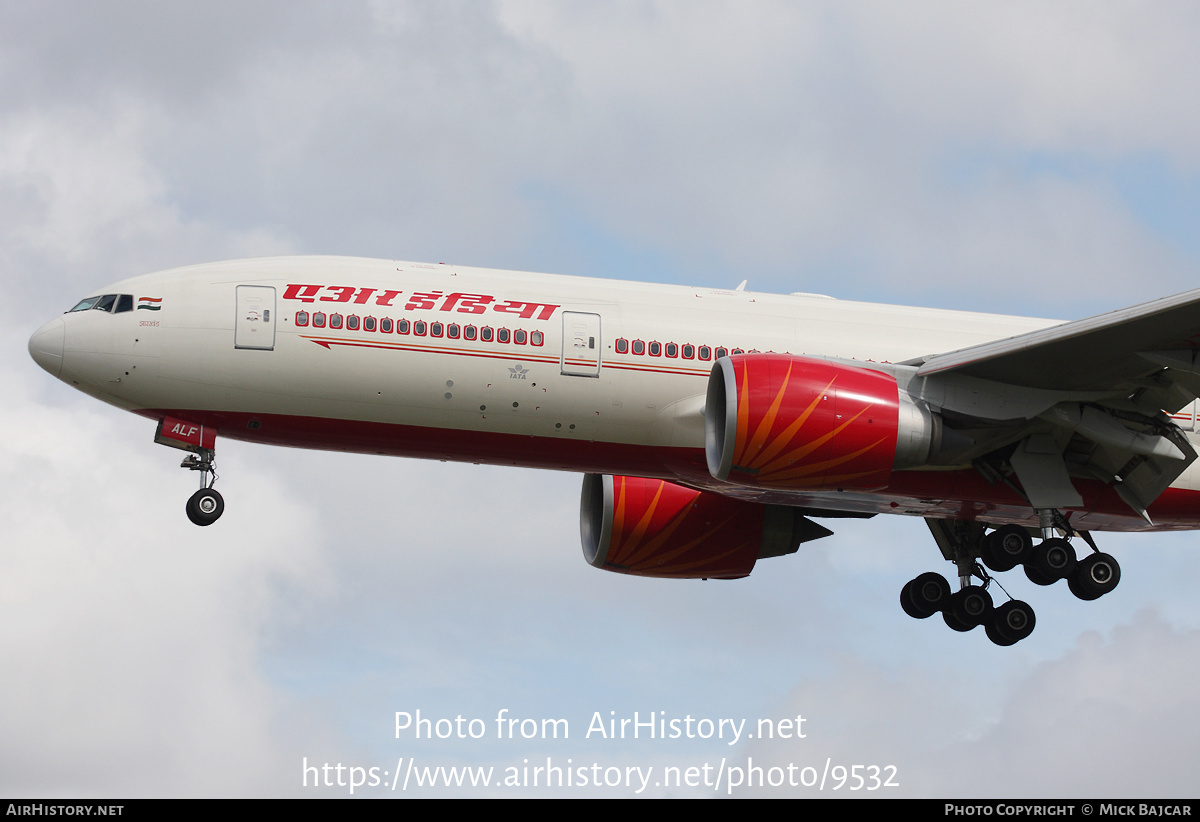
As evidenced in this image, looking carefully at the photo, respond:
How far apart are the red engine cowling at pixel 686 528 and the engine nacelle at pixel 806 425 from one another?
731cm

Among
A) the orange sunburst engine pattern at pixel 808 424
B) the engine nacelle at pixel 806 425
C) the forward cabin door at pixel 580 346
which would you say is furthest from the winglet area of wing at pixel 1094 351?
the forward cabin door at pixel 580 346

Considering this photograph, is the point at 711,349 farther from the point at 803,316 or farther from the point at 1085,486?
the point at 1085,486

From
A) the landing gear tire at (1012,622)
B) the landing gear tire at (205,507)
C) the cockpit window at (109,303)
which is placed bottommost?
the landing gear tire at (1012,622)

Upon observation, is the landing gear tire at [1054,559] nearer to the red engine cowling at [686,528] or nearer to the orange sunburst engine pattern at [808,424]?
the orange sunburst engine pattern at [808,424]

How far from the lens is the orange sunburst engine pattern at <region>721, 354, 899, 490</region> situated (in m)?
26.5

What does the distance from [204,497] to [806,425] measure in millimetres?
10641

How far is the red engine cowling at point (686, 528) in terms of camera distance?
114 feet

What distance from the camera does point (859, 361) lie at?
29547 millimetres

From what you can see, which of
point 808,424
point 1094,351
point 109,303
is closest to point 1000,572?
point 1094,351

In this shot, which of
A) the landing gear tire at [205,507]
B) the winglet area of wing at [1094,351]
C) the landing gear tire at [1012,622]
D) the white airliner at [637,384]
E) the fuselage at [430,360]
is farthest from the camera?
the landing gear tire at [1012,622]

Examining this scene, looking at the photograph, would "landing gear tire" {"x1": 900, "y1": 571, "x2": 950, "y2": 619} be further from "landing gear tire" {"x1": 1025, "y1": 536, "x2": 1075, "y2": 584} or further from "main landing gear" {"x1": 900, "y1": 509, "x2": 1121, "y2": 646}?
"landing gear tire" {"x1": 1025, "y1": 536, "x2": 1075, "y2": 584}

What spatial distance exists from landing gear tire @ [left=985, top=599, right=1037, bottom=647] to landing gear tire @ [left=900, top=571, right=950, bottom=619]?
150cm

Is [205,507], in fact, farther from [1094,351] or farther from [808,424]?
[1094,351]

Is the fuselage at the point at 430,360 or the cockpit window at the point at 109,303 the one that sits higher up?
the cockpit window at the point at 109,303
